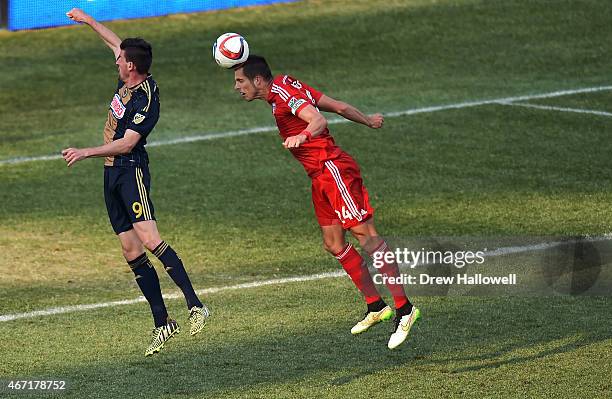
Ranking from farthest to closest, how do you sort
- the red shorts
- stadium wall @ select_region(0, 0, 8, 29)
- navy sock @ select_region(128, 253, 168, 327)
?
stadium wall @ select_region(0, 0, 8, 29) < navy sock @ select_region(128, 253, 168, 327) < the red shorts

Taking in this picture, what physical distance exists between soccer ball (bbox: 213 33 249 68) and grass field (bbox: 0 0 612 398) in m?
2.39

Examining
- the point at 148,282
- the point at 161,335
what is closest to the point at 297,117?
the point at 148,282

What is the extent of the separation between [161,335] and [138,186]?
1218 mm

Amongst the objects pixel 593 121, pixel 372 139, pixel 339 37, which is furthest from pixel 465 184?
pixel 339 37

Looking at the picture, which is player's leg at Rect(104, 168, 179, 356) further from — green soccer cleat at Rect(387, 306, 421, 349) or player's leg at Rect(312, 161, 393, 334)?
green soccer cleat at Rect(387, 306, 421, 349)

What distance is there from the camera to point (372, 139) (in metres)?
19.7

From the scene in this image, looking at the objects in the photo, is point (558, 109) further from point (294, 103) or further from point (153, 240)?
point (153, 240)

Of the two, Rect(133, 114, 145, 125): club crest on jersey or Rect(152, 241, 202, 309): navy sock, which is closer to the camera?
Rect(133, 114, 145, 125): club crest on jersey

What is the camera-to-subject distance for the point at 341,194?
1071cm

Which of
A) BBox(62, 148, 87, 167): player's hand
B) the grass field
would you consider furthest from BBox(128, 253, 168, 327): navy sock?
BBox(62, 148, 87, 167): player's hand

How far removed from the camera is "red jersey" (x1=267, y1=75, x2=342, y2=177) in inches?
412

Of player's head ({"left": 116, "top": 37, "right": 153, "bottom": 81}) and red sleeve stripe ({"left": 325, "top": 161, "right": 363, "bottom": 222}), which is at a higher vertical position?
player's head ({"left": 116, "top": 37, "right": 153, "bottom": 81})

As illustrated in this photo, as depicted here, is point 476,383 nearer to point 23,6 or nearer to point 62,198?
point 62,198

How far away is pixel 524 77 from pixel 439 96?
7.53 feet
